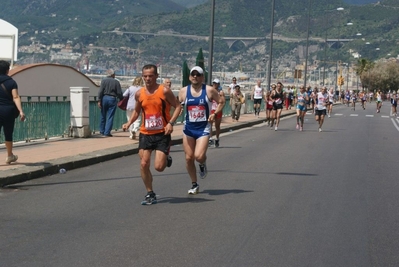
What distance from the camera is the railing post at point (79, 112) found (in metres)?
20.7

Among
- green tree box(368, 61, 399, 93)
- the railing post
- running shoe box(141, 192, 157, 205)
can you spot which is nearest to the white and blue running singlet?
running shoe box(141, 192, 157, 205)

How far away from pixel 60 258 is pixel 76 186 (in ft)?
16.6

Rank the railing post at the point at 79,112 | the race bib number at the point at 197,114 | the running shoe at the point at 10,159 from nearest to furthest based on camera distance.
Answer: the race bib number at the point at 197,114
the running shoe at the point at 10,159
the railing post at the point at 79,112

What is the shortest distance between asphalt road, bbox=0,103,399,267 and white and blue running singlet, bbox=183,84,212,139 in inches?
36.1

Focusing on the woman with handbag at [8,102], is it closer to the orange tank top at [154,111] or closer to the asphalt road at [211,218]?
the asphalt road at [211,218]

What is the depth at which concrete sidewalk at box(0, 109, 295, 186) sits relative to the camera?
13.3m

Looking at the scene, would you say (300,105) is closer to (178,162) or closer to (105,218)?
(178,162)

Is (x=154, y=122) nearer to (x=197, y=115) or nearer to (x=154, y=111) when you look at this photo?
(x=154, y=111)

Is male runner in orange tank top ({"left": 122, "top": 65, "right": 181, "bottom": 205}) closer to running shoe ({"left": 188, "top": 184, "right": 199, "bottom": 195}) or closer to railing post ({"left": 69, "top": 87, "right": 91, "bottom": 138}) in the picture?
running shoe ({"left": 188, "top": 184, "right": 199, "bottom": 195})

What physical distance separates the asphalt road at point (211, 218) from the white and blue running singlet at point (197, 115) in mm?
918

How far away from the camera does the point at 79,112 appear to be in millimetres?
20672

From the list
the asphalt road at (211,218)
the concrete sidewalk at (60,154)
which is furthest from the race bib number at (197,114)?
the concrete sidewalk at (60,154)

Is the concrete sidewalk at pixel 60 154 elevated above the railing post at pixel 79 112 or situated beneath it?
situated beneath

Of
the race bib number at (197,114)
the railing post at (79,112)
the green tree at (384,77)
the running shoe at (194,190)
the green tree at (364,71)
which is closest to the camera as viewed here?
the race bib number at (197,114)
